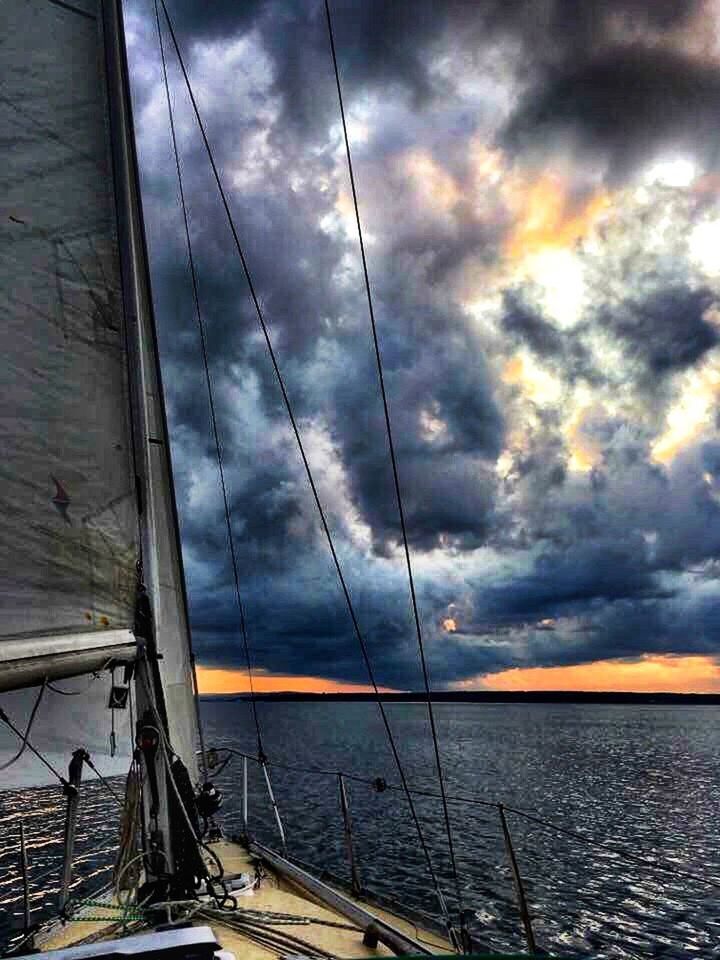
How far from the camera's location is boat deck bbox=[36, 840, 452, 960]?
4867 mm

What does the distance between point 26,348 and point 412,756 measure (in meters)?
70.4

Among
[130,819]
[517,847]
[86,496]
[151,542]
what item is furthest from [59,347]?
[517,847]

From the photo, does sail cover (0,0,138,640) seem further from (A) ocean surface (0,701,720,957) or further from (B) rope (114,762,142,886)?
(A) ocean surface (0,701,720,957)

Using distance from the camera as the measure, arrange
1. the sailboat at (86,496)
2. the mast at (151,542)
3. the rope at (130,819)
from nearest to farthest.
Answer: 1. the sailboat at (86,496)
2. the mast at (151,542)
3. the rope at (130,819)

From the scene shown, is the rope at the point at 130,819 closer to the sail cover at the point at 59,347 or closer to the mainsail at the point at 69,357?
the mainsail at the point at 69,357

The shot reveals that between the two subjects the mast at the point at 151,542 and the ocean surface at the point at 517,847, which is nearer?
the mast at the point at 151,542

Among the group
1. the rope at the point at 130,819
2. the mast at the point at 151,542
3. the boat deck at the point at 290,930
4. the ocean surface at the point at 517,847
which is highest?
the mast at the point at 151,542

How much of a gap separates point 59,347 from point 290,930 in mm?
5041

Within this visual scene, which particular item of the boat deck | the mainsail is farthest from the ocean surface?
the mainsail

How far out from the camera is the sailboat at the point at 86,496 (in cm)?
478

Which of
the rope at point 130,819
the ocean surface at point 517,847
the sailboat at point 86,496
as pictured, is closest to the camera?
the sailboat at point 86,496

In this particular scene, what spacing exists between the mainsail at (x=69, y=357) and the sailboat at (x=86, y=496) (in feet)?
0.04

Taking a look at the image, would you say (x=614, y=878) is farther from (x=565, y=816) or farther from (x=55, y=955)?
(x=55, y=955)

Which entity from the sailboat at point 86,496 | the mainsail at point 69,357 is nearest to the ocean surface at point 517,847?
the sailboat at point 86,496
